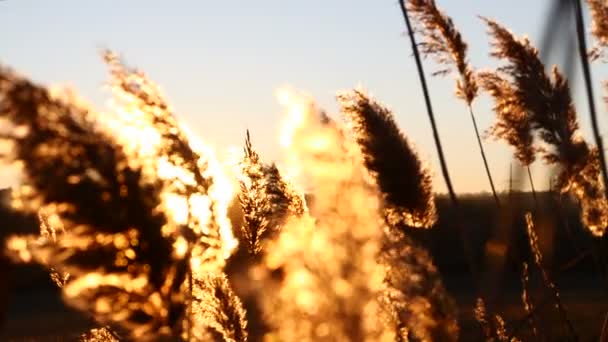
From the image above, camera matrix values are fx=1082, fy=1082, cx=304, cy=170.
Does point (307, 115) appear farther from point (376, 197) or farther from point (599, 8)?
point (599, 8)

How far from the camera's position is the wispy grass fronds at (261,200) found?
4438 millimetres

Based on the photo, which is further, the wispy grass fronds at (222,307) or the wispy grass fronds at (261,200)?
the wispy grass fronds at (261,200)

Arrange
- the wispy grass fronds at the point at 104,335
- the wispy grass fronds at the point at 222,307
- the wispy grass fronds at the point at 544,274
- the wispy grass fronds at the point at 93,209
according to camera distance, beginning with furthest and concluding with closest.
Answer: the wispy grass fronds at the point at 544,274 → the wispy grass fronds at the point at 104,335 → the wispy grass fronds at the point at 222,307 → the wispy grass fronds at the point at 93,209

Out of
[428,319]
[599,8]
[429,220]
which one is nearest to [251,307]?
[599,8]

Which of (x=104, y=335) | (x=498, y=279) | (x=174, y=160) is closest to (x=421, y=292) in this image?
(x=174, y=160)

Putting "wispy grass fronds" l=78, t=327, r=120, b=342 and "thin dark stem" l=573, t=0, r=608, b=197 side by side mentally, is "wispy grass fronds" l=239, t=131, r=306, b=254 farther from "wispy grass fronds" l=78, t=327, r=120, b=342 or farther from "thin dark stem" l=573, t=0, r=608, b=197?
"thin dark stem" l=573, t=0, r=608, b=197

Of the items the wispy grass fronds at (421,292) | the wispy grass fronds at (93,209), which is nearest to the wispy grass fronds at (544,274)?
the wispy grass fronds at (421,292)

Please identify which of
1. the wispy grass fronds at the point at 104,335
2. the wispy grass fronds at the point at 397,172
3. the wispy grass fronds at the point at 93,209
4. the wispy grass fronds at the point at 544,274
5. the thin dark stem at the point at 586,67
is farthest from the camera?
the wispy grass fronds at the point at 544,274

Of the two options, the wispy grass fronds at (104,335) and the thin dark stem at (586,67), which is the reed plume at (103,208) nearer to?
the wispy grass fronds at (104,335)

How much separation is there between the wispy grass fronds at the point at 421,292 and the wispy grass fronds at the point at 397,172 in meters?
0.73

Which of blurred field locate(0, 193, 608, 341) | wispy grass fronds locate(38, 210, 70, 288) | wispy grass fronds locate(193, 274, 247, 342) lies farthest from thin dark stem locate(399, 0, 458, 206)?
wispy grass fronds locate(38, 210, 70, 288)

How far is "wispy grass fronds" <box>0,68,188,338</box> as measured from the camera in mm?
2271

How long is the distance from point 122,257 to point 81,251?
0.09 m

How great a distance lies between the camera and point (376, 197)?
9.98 ft
